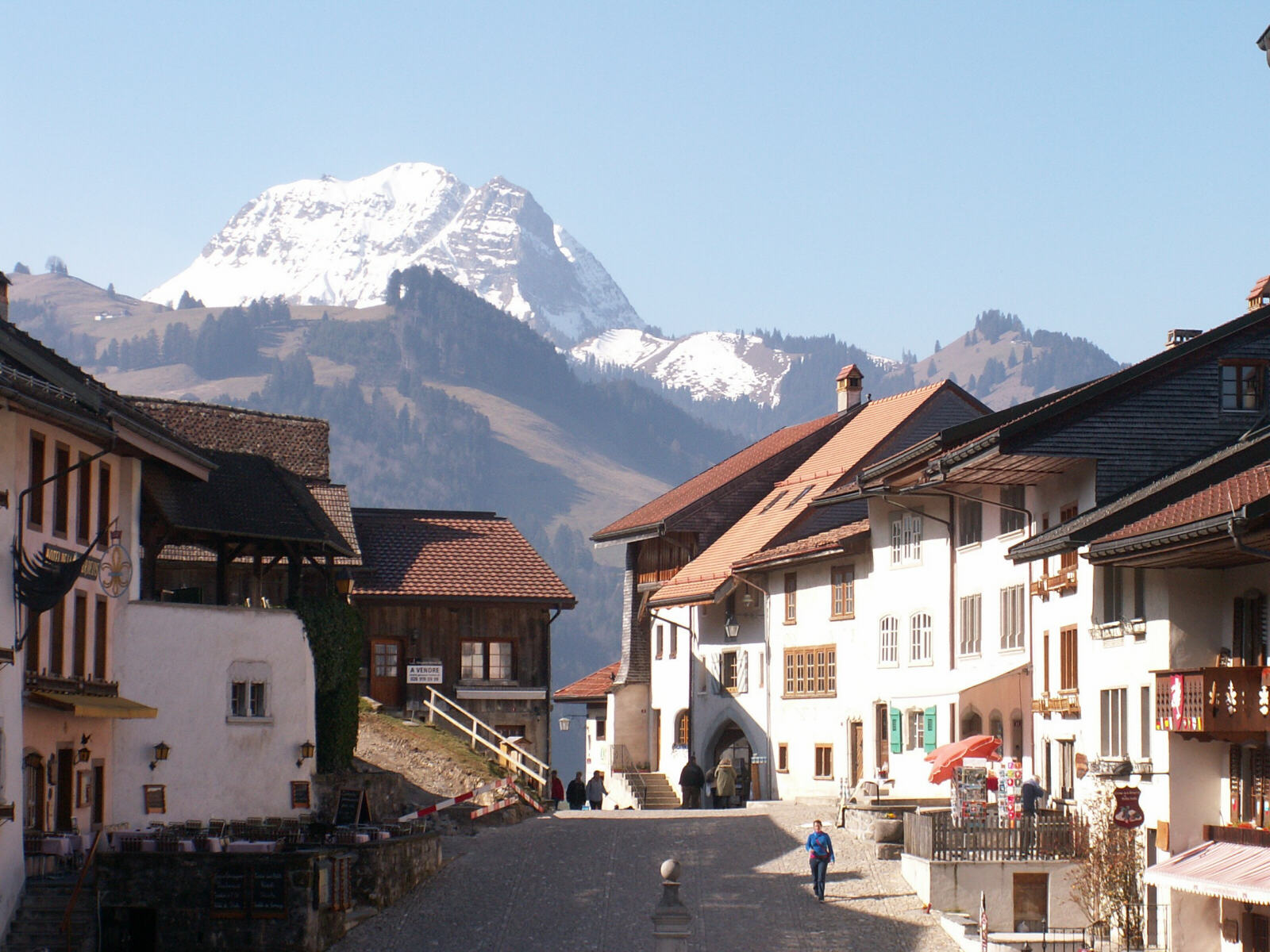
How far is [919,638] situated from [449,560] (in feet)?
56.0

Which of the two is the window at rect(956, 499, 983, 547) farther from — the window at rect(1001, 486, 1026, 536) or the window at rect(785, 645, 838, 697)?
the window at rect(785, 645, 838, 697)

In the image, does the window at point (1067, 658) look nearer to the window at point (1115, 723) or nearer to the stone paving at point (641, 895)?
the window at point (1115, 723)

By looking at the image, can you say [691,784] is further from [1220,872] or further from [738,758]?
[1220,872]

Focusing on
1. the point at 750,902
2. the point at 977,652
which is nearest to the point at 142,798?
the point at 750,902

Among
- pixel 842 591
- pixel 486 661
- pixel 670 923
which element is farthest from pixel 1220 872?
pixel 486 661

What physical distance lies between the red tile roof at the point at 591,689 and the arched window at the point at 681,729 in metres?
11.1

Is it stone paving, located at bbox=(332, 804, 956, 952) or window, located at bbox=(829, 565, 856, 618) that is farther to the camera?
window, located at bbox=(829, 565, 856, 618)

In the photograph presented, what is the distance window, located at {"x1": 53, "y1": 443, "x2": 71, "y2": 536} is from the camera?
38094 mm

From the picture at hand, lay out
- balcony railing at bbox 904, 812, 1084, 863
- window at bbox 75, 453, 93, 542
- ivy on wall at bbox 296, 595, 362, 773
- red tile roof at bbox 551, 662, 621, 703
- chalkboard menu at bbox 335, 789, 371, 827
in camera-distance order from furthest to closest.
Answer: red tile roof at bbox 551, 662, 621, 703 < ivy on wall at bbox 296, 595, 362, 773 < chalkboard menu at bbox 335, 789, 371, 827 < window at bbox 75, 453, 93, 542 < balcony railing at bbox 904, 812, 1084, 863

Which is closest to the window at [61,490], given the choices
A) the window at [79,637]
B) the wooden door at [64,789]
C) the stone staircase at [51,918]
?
the window at [79,637]

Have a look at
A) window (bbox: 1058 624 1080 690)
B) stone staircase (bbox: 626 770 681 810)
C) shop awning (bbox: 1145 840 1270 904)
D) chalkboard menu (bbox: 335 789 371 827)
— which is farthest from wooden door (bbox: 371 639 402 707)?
shop awning (bbox: 1145 840 1270 904)

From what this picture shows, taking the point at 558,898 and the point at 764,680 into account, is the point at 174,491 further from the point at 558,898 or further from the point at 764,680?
the point at 764,680

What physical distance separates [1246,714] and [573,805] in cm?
3121

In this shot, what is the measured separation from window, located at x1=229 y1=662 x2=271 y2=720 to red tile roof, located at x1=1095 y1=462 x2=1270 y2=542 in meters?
18.7
